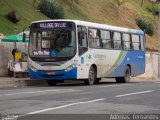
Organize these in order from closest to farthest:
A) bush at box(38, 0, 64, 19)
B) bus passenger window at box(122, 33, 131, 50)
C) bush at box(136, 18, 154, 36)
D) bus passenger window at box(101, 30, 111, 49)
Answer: bus passenger window at box(101, 30, 111, 49) < bus passenger window at box(122, 33, 131, 50) < bush at box(38, 0, 64, 19) < bush at box(136, 18, 154, 36)

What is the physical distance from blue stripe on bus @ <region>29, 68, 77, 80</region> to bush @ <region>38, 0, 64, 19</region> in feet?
63.9

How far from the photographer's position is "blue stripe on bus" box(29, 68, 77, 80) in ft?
89.8

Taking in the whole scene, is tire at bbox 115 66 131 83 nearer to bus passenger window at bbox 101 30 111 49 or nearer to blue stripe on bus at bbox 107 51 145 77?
blue stripe on bus at bbox 107 51 145 77

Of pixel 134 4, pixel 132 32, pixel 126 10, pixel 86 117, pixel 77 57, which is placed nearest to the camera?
pixel 86 117

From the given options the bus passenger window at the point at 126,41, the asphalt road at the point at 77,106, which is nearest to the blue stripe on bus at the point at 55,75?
the bus passenger window at the point at 126,41

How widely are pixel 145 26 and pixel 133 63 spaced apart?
34.2 m

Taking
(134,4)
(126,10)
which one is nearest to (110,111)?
(126,10)

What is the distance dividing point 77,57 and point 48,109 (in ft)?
40.4

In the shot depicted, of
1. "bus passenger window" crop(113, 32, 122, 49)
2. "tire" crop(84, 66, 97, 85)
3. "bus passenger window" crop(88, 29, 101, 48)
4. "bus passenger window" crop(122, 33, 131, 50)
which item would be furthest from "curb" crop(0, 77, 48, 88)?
"bus passenger window" crop(122, 33, 131, 50)

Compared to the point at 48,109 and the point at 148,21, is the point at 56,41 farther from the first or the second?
the point at 148,21

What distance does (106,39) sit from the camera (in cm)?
3075

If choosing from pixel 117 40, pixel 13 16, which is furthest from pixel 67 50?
pixel 13 16

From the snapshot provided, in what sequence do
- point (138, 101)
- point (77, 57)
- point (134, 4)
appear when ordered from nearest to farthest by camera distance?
point (138, 101) < point (77, 57) < point (134, 4)

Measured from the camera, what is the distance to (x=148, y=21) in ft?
230
